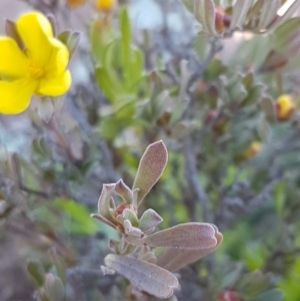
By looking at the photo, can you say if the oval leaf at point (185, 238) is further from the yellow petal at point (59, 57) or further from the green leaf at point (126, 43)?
the green leaf at point (126, 43)

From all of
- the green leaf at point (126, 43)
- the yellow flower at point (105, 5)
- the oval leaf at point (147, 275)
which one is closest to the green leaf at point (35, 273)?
the oval leaf at point (147, 275)

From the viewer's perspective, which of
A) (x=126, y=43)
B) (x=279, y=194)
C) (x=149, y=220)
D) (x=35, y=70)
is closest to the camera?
(x=149, y=220)

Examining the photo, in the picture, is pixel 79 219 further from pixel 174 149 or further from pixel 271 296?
pixel 271 296

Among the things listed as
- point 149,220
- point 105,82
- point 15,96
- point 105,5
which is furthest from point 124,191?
point 105,5

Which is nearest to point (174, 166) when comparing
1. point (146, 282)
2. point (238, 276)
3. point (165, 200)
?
point (165, 200)

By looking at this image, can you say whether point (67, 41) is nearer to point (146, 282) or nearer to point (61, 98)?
point (61, 98)

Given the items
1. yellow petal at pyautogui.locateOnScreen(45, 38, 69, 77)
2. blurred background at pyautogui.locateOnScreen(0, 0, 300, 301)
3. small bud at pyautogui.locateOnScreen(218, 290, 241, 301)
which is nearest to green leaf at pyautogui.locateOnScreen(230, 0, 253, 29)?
blurred background at pyautogui.locateOnScreen(0, 0, 300, 301)
